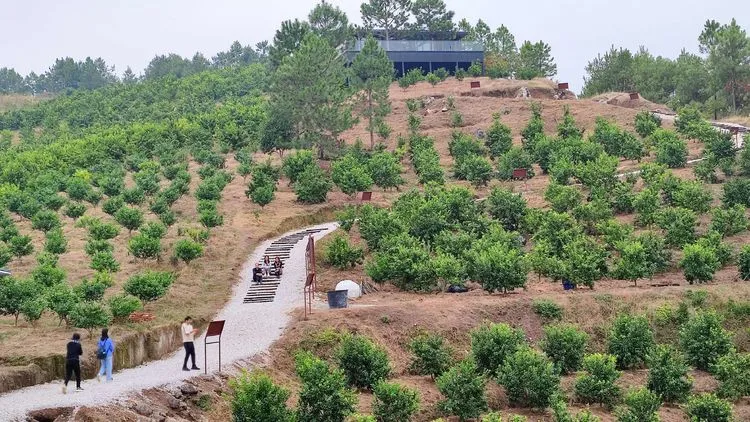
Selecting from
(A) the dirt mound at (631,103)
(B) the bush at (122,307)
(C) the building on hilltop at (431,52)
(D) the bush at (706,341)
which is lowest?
(D) the bush at (706,341)

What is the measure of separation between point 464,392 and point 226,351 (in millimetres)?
6421

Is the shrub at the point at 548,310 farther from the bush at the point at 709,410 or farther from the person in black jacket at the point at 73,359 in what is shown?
the person in black jacket at the point at 73,359

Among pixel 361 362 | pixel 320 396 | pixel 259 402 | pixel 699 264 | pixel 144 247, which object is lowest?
pixel 361 362

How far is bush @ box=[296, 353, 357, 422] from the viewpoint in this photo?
2395 centimetres

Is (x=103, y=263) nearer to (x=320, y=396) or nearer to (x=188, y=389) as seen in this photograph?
(x=188, y=389)

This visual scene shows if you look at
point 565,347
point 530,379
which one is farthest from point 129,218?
point 530,379

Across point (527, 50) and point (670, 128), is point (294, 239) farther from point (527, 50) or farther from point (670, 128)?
point (527, 50)

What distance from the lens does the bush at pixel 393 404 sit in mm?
25406

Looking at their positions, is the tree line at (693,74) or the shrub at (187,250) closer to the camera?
the shrub at (187,250)

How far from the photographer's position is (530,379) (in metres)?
27.8

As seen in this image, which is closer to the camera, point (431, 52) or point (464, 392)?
point (464, 392)

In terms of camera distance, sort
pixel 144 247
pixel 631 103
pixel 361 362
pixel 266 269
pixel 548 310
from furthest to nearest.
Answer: pixel 631 103, pixel 266 269, pixel 144 247, pixel 548 310, pixel 361 362

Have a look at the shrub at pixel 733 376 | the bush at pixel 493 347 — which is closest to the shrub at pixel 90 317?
the bush at pixel 493 347

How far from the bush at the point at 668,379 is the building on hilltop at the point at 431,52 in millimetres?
53845
